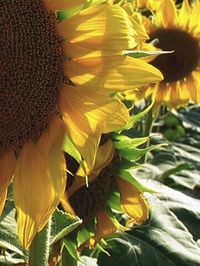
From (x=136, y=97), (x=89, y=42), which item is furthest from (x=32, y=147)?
(x=136, y=97)

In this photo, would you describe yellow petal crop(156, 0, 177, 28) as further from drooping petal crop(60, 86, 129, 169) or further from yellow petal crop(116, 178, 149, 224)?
drooping petal crop(60, 86, 129, 169)

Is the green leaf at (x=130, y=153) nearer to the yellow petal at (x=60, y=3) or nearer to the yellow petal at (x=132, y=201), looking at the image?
the yellow petal at (x=132, y=201)

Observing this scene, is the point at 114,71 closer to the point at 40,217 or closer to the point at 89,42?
the point at 89,42

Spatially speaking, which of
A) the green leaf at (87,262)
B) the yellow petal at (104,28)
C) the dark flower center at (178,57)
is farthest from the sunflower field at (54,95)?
the dark flower center at (178,57)

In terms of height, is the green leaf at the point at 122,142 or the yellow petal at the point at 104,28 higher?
the yellow petal at the point at 104,28

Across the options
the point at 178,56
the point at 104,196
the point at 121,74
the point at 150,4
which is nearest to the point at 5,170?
the point at 121,74

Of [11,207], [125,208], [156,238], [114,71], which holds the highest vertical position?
[114,71]
